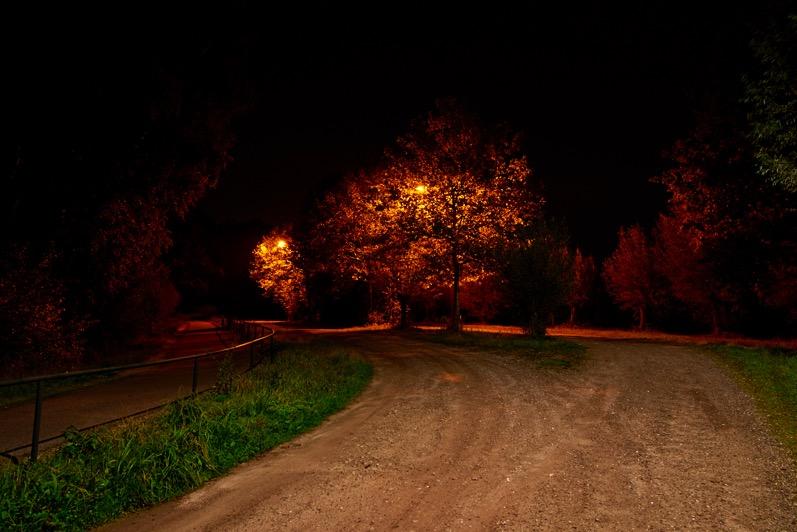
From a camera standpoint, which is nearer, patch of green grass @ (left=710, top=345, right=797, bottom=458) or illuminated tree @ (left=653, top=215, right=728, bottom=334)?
patch of green grass @ (left=710, top=345, right=797, bottom=458)

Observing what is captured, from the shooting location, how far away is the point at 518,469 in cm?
703

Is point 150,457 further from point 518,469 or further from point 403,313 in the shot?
point 403,313

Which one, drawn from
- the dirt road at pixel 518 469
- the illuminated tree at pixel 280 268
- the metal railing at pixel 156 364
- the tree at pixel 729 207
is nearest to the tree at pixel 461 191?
the tree at pixel 729 207

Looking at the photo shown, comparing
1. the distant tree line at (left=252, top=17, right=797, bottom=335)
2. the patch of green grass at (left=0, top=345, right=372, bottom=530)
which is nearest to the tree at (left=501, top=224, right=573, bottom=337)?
the distant tree line at (left=252, top=17, right=797, bottom=335)

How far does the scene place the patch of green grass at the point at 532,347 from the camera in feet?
52.7

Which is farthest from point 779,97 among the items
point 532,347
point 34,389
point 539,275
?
point 34,389

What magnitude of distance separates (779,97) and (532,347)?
10531 millimetres

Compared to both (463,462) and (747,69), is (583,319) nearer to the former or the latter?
(747,69)

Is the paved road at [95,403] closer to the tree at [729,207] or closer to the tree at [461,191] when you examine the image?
the tree at [461,191]

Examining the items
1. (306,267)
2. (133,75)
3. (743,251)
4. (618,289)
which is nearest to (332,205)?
(306,267)

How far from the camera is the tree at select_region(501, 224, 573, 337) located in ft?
75.3

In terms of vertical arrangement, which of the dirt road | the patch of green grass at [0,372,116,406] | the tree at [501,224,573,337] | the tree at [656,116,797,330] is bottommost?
the patch of green grass at [0,372,116,406]

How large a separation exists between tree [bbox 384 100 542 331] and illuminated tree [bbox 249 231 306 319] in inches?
989

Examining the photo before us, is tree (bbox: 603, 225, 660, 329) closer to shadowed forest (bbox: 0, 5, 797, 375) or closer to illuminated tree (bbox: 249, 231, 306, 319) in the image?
shadowed forest (bbox: 0, 5, 797, 375)
